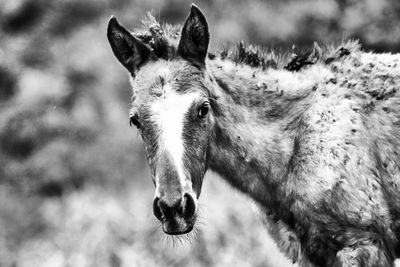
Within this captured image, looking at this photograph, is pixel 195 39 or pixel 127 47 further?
pixel 127 47

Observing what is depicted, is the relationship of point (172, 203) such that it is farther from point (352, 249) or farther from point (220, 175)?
point (352, 249)

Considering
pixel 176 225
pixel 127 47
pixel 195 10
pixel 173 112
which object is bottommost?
pixel 176 225

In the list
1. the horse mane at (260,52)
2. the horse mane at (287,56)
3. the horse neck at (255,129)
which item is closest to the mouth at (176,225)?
the horse neck at (255,129)

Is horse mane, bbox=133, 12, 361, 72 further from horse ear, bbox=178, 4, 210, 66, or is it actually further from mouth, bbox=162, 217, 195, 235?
mouth, bbox=162, 217, 195, 235

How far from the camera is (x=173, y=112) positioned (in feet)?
15.1

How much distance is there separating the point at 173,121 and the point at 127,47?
1231mm

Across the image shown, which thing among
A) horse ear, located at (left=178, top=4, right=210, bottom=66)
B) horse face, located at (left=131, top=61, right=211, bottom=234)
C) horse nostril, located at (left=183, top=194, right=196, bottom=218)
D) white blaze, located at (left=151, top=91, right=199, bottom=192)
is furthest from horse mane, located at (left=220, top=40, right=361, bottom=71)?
horse nostril, located at (left=183, top=194, right=196, bottom=218)

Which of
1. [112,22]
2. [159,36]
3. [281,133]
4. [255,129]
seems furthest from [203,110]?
[112,22]

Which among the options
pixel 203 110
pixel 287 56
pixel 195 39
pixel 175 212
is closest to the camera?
pixel 175 212

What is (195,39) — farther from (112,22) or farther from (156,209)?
(156,209)

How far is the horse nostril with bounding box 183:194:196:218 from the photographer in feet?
14.1

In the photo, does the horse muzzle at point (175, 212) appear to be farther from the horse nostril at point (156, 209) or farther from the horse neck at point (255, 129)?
the horse neck at point (255, 129)

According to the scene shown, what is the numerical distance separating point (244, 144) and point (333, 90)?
3.43 ft

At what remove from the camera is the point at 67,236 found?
13.9m
